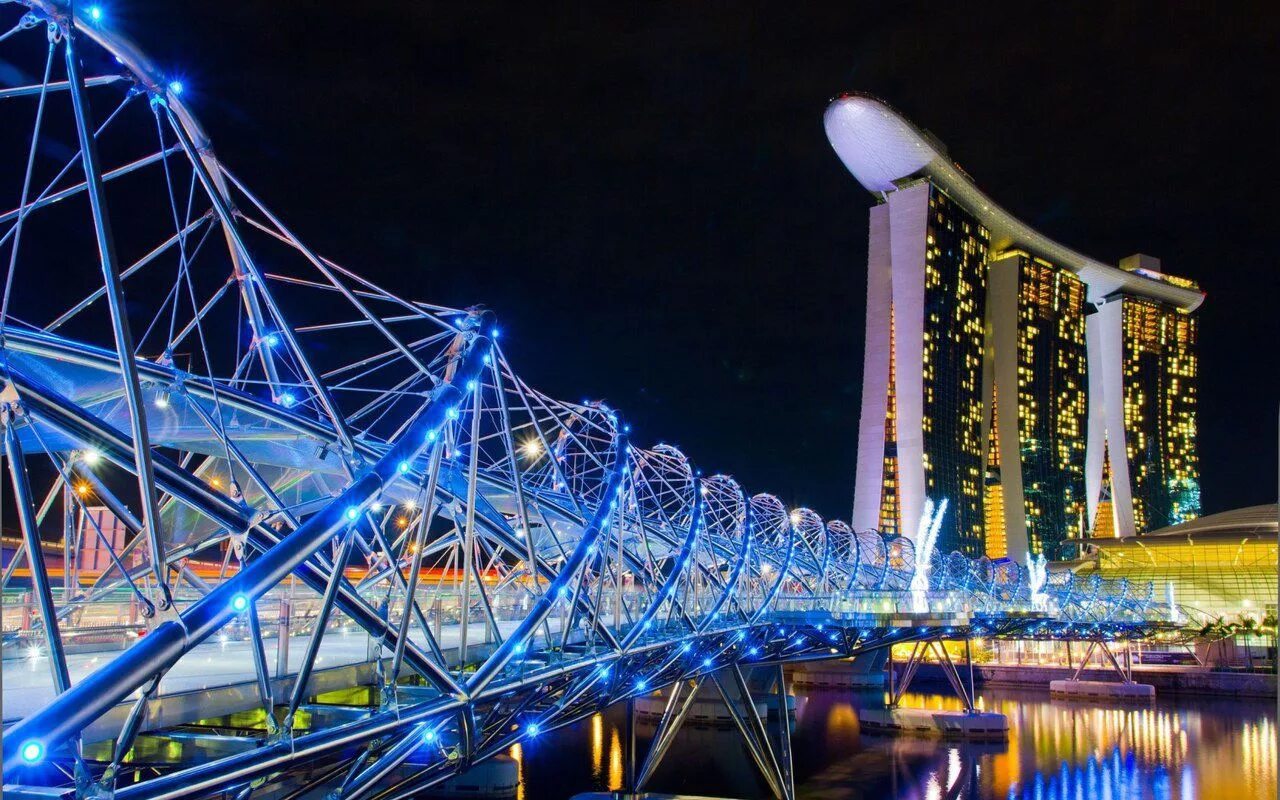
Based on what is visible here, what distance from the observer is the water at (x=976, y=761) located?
4716 centimetres

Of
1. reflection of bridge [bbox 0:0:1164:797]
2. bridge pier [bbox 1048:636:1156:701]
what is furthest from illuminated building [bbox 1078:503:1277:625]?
reflection of bridge [bbox 0:0:1164:797]

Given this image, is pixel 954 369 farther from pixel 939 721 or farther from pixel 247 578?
pixel 247 578

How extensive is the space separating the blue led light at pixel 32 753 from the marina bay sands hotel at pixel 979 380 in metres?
131

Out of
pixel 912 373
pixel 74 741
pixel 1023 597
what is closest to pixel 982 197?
pixel 912 373

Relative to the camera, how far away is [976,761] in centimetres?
5419

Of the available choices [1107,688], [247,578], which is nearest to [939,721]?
[1107,688]

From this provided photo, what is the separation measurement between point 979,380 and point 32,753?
163681 mm

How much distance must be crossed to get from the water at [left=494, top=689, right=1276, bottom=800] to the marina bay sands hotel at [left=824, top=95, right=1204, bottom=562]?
224 ft

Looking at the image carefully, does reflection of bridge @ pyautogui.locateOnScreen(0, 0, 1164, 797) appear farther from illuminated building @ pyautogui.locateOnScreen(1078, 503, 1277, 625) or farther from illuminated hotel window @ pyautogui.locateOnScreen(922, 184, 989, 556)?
illuminated hotel window @ pyautogui.locateOnScreen(922, 184, 989, 556)

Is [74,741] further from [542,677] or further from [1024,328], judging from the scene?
[1024,328]

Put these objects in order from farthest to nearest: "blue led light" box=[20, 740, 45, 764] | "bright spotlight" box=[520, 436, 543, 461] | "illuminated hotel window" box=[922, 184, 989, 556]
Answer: "illuminated hotel window" box=[922, 184, 989, 556]
"bright spotlight" box=[520, 436, 543, 461]
"blue led light" box=[20, 740, 45, 764]

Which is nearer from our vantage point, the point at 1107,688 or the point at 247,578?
the point at 247,578

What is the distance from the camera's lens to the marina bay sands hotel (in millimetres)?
142750

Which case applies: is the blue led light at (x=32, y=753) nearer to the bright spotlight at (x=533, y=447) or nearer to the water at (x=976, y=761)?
the bright spotlight at (x=533, y=447)
